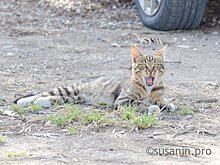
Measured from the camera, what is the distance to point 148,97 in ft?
19.4

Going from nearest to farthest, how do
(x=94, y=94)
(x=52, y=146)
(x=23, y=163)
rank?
1. (x=23, y=163)
2. (x=52, y=146)
3. (x=94, y=94)

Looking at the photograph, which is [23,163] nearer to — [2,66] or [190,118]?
[190,118]

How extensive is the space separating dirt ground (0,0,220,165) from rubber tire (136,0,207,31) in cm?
13

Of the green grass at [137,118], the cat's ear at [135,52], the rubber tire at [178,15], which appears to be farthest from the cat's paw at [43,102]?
the rubber tire at [178,15]

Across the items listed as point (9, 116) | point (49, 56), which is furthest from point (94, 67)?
point (9, 116)

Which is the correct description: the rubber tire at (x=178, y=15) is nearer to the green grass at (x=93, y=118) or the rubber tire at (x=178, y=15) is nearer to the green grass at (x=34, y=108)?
the green grass at (x=34, y=108)

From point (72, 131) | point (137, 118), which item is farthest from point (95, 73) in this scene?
point (72, 131)

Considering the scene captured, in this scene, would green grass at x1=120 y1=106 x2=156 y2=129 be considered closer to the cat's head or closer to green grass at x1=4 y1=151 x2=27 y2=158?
the cat's head

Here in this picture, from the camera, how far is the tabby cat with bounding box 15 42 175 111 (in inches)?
230

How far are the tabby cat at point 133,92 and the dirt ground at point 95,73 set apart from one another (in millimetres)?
199

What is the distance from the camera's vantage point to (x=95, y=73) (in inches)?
299

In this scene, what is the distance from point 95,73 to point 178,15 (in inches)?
98.2

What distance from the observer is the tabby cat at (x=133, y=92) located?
5.84m

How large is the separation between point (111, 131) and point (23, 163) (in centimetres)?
98
